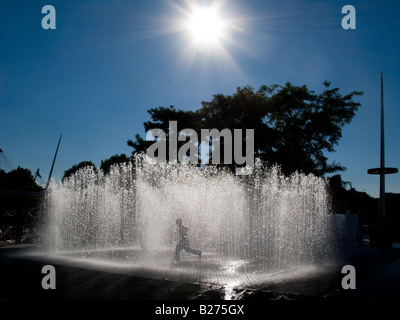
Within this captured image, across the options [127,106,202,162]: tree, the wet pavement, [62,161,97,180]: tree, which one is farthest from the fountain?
[62,161,97,180]: tree

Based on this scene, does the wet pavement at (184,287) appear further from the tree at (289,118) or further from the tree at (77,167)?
the tree at (77,167)

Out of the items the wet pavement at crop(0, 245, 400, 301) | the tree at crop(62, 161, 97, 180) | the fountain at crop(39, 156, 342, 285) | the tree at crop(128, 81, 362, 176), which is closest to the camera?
the wet pavement at crop(0, 245, 400, 301)

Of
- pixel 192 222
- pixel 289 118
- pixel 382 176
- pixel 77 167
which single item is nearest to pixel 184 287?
pixel 192 222

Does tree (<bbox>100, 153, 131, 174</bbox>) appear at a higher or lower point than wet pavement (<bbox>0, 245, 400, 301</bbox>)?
higher

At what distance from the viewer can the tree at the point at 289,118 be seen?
25766mm

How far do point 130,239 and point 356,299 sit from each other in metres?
15.8

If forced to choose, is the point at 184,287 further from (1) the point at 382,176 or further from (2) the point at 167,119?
(2) the point at 167,119

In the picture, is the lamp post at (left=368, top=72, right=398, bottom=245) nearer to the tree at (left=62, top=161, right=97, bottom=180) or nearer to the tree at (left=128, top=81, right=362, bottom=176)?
the tree at (left=128, top=81, right=362, bottom=176)

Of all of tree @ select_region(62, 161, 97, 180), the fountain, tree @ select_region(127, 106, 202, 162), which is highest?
tree @ select_region(127, 106, 202, 162)

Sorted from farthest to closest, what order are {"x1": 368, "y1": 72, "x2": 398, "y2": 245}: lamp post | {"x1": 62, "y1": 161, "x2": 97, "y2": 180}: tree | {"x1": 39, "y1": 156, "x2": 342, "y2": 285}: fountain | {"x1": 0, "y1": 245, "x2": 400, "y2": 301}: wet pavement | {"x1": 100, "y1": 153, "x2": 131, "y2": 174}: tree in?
{"x1": 62, "y1": 161, "x2": 97, "y2": 180}: tree, {"x1": 100, "y1": 153, "x2": 131, "y2": 174}: tree, {"x1": 368, "y1": 72, "x2": 398, "y2": 245}: lamp post, {"x1": 39, "y1": 156, "x2": 342, "y2": 285}: fountain, {"x1": 0, "y1": 245, "x2": 400, "y2": 301}: wet pavement

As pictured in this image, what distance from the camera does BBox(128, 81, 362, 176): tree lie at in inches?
1014

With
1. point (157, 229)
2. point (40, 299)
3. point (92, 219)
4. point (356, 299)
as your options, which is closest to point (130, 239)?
point (92, 219)

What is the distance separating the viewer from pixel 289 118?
27.8 meters
